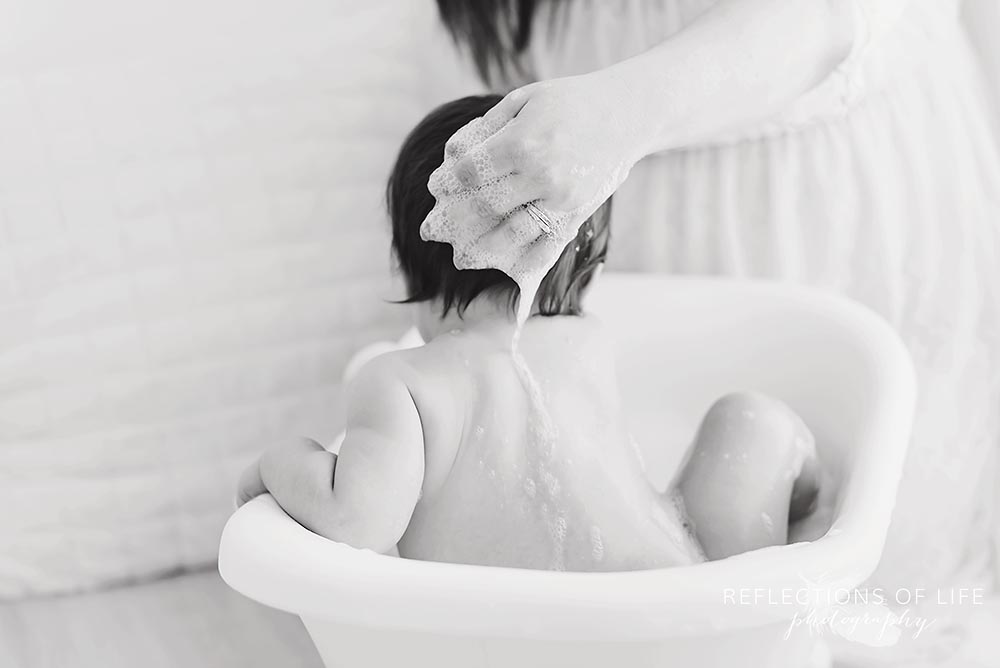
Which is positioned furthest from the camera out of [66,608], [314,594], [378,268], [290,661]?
[378,268]

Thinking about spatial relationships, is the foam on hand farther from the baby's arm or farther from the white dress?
the white dress

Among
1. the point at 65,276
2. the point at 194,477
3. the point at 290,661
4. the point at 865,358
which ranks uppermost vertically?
the point at 65,276

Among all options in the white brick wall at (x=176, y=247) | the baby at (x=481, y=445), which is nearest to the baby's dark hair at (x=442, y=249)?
the baby at (x=481, y=445)

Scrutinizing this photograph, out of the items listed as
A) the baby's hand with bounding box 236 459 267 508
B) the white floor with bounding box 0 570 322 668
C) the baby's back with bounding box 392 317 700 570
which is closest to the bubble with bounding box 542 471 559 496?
the baby's back with bounding box 392 317 700 570

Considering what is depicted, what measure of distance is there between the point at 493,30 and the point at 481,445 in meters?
0.66

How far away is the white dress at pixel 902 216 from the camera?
127cm

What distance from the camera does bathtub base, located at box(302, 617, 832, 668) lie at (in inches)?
28.1

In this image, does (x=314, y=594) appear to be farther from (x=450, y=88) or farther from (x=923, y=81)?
(x=923, y=81)

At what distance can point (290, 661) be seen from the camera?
4.06 feet

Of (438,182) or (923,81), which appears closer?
(438,182)

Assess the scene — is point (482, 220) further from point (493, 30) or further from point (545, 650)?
point (493, 30)

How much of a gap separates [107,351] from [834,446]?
868 millimetres

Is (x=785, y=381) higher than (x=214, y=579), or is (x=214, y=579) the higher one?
(x=785, y=381)

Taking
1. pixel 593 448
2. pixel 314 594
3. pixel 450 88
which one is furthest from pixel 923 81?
pixel 314 594
